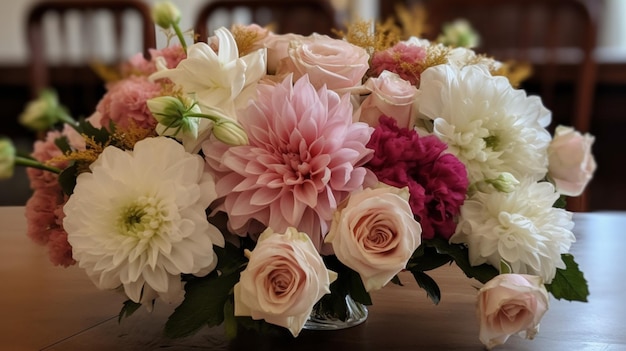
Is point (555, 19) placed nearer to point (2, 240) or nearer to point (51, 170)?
point (2, 240)

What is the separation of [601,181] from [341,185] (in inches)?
89.1

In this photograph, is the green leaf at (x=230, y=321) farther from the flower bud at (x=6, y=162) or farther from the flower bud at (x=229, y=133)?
the flower bud at (x=6, y=162)

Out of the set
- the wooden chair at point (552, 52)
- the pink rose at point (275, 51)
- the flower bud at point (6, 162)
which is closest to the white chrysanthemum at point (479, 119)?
the pink rose at point (275, 51)

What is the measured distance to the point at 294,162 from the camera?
57 centimetres

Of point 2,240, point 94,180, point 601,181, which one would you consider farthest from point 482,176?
point 601,181

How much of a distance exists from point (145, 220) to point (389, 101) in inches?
7.7

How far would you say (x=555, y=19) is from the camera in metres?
2.08

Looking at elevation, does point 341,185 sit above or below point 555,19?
above

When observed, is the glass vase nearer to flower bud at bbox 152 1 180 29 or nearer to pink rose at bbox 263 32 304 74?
pink rose at bbox 263 32 304 74

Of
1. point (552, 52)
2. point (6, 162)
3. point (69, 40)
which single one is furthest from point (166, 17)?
point (69, 40)

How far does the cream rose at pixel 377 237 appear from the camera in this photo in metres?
0.53

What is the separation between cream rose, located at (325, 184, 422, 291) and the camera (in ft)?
1.74

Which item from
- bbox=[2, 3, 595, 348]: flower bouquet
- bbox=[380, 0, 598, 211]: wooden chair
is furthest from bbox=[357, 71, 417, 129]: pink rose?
bbox=[380, 0, 598, 211]: wooden chair

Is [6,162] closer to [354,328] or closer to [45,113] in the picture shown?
[354,328]
